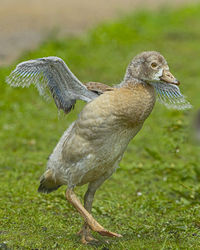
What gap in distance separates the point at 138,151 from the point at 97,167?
3.65m

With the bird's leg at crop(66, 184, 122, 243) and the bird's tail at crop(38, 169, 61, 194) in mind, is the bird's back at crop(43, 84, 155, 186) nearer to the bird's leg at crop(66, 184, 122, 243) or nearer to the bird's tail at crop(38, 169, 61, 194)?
the bird's leg at crop(66, 184, 122, 243)

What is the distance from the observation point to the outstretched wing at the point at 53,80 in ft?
16.6

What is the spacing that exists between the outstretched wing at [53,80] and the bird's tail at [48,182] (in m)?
0.64

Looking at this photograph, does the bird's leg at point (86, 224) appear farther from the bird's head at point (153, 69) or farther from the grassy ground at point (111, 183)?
the bird's head at point (153, 69)

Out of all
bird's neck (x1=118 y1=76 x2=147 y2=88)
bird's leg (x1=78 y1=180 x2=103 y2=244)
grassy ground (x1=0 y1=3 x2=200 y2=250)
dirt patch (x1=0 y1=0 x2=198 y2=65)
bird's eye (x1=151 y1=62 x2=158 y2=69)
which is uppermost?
bird's eye (x1=151 y1=62 x2=158 y2=69)

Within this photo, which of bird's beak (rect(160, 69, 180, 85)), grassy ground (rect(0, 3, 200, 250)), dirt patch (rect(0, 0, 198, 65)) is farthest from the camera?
dirt patch (rect(0, 0, 198, 65))

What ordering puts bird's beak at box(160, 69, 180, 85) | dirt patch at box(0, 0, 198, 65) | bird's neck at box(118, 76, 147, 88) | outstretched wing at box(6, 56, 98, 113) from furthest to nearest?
dirt patch at box(0, 0, 198, 65) → outstretched wing at box(6, 56, 98, 113) → bird's neck at box(118, 76, 147, 88) → bird's beak at box(160, 69, 180, 85)

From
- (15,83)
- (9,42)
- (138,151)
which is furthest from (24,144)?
(9,42)

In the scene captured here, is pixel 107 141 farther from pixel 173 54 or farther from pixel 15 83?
pixel 173 54

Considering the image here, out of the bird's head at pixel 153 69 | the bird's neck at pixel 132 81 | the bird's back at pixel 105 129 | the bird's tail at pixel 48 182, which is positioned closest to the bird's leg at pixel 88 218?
the bird's back at pixel 105 129

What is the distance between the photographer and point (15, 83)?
17.3 ft

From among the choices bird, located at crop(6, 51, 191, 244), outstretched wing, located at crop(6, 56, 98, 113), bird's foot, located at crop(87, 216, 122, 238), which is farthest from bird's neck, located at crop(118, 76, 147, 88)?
bird's foot, located at crop(87, 216, 122, 238)

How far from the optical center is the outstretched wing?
506cm

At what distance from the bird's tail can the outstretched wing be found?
2.10ft
